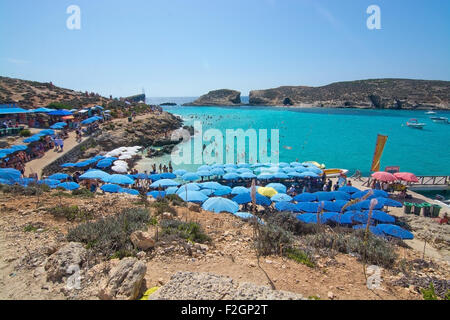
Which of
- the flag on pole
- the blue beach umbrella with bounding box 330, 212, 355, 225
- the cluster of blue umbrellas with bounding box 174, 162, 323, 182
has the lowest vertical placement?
the blue beach umbrella with bounding box 330, 212, 355, 225

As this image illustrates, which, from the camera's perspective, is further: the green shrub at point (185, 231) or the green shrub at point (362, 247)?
the green shrub at point (185, 231)

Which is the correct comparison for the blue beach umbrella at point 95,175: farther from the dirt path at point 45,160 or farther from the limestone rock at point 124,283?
the limestone rock at point 124,283

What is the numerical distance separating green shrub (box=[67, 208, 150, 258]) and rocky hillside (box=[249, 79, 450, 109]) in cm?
10829

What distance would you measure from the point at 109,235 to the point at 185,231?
180cm

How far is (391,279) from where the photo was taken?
4805 millimetres

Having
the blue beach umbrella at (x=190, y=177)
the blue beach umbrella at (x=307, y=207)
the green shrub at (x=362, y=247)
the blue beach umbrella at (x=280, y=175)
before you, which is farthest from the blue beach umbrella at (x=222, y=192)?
the green shrub at (x=362, y=247)

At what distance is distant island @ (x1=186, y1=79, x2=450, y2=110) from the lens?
91.6 metres

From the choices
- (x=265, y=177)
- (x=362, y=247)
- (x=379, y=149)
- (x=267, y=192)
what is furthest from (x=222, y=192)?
(x=379, y=149)

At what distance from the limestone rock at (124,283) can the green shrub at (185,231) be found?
2.12 meters

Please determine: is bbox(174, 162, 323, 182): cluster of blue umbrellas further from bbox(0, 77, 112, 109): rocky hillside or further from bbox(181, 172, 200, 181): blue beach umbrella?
bbox(0, 77, 112, 109): rocky hillside

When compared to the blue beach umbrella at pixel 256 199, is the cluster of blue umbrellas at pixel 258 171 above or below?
above

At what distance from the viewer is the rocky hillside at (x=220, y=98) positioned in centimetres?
13488

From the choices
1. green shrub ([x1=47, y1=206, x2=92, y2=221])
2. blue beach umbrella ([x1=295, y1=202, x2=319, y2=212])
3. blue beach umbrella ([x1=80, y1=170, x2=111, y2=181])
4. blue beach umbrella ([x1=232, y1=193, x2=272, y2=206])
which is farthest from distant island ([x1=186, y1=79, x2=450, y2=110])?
green shrub ([x1=47, y1=206, x2=92, y2=221])

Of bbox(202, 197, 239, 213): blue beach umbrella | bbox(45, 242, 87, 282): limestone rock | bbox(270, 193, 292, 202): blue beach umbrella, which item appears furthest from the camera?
bbox(270, 193, 292, 202): blue beach umbrella
